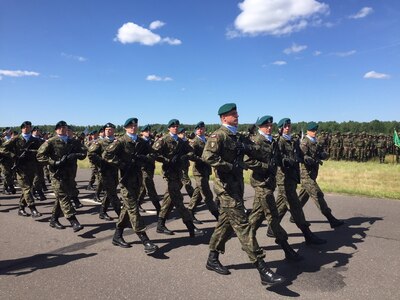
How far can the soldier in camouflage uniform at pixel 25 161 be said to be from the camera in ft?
26.2

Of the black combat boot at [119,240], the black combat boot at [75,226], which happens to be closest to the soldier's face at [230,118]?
the black combat boot at [119,240]

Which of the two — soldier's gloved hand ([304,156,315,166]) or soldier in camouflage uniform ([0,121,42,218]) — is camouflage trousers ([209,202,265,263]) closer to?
soldier's gloved hand ([304,156,315,166])

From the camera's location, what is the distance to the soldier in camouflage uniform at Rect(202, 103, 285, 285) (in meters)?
4.29

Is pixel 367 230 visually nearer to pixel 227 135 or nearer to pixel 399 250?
pixel 399 250

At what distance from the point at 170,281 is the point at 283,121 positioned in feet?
10.8

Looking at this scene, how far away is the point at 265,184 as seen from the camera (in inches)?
190

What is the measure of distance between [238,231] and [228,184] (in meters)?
0.61

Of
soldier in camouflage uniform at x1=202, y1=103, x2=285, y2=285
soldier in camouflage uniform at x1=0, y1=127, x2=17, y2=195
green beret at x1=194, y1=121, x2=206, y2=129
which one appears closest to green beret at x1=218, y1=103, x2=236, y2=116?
soldier in camouflage uniform at x1=202, y1=103, x2=285, y2=285

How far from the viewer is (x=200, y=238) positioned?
623 cm

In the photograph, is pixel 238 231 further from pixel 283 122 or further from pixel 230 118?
pixel 283 122

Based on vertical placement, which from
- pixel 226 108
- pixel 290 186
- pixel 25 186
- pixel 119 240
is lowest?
pixel 119 240

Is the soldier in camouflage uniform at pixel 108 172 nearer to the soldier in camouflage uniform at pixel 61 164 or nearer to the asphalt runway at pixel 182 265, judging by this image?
the soldier in camouflage uniform at pixel 61 164

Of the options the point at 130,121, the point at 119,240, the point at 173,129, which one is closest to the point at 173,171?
the point at 173,129

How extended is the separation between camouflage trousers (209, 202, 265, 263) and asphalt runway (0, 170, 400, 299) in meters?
0.37
